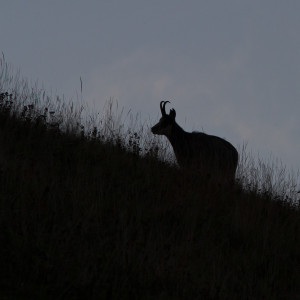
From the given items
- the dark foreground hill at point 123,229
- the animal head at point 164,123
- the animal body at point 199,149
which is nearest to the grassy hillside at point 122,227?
the dark foreground hill at point 123,229

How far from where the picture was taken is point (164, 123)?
1429 centimetres

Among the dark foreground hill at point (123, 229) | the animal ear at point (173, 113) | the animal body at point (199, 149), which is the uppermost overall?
the animal ear at point (173, 113)

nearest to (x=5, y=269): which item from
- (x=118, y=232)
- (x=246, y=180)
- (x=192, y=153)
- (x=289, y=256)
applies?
(x=118, y=232)

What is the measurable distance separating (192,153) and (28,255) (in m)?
8.32

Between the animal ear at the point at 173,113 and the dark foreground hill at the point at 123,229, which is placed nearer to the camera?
the dark foreground hill at the point at 123,229

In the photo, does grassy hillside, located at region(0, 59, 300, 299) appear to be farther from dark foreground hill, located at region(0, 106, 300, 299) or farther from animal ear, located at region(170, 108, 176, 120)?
animal ear, located at region(170, 108, 176, 120)

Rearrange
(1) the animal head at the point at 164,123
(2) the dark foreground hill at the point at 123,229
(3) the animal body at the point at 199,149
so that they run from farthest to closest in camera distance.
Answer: (1) the animal head at the point at 164,123 < (3) the animal body at the point at 199,149 < (2) the dark foreground hill at the point at 123,229

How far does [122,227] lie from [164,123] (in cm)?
787

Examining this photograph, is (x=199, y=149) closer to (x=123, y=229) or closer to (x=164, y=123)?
(x=164, y=123)

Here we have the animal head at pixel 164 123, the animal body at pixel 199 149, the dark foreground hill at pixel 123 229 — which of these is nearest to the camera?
the dark foreground hill at pixel 123 229

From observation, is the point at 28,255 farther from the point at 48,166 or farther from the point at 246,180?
the point at 246,180

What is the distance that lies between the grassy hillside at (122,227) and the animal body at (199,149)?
1.03 metres

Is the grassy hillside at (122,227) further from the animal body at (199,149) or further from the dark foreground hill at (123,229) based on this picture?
the animal body at (199,149)

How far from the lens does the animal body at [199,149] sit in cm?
1152
